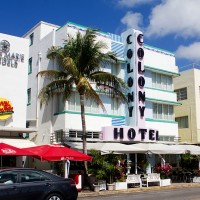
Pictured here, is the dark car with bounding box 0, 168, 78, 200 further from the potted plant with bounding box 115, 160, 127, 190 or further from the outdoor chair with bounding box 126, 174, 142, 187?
the outdoor chair with bounding box 126, 174, 142, 187

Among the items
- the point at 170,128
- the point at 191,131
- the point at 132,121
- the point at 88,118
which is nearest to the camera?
the point at 88,118

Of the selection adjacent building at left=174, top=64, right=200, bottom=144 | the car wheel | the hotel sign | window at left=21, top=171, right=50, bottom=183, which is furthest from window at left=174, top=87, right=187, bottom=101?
window at left=21, top=171, right=50, bottom=183

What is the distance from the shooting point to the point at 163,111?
1363 inches

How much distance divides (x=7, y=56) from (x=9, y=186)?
14787 mm

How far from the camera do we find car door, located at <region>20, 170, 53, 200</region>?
1188 centimetres

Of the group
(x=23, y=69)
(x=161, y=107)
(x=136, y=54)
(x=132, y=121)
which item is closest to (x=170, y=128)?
(x=161, y=107)

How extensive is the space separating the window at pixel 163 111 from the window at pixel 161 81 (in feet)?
5.56

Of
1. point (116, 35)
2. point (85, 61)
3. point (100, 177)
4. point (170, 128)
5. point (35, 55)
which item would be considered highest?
point (116, 35)

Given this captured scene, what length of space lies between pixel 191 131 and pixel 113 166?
60.6 feet

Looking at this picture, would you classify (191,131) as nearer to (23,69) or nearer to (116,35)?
(116,35)

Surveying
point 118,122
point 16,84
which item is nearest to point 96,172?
point 16,84

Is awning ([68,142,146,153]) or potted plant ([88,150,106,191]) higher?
awning ([68,142,146,153])

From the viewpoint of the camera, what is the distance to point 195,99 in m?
39.2

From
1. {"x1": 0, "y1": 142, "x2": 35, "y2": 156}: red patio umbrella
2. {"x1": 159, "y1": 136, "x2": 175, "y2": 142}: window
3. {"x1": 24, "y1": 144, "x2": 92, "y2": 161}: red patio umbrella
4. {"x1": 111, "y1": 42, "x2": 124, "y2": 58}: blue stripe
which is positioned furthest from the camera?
{"x1": 159, "y1": 136, "x2": 175, "y2": 142}: window
